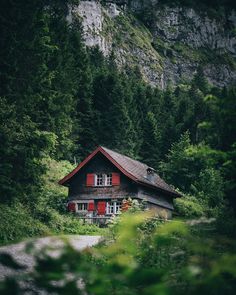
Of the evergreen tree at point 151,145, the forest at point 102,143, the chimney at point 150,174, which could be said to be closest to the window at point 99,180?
the forest at point 102,143

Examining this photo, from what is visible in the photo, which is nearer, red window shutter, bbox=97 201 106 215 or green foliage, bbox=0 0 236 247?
green foliage, bbox=0 0 236 247

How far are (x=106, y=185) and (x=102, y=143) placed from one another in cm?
1339

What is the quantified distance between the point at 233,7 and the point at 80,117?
44.6m

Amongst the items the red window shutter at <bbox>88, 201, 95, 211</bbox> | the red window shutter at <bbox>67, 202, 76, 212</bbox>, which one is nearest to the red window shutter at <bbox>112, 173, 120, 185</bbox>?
the red window shutter at <bbox>88, 201, 95, 211</bbox>

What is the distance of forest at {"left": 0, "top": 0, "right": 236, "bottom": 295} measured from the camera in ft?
8.29

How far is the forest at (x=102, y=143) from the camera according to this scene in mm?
2527

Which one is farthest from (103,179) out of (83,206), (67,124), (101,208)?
(67,124)

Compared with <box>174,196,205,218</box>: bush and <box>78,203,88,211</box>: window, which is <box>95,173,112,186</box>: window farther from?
<box>174,196,205,218</box>: bush

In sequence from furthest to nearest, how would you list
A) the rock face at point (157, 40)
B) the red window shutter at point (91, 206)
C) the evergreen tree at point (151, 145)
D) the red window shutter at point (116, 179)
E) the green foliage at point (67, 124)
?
the rock face at point (157, 40), the evergreen tree at point (151, 145), the red window shutter at point (91, 206), the red window shutter at point (116, 179), the green foliage at point (67, 124)

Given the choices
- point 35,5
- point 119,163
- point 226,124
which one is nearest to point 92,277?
point 226,124

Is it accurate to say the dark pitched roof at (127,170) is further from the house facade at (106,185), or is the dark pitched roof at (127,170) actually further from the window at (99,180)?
the window at (99,180)

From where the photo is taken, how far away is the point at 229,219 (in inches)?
664

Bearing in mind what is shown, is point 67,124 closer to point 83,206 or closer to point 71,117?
point 83,206

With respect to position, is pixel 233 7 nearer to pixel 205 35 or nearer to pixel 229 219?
pixel 229 219
